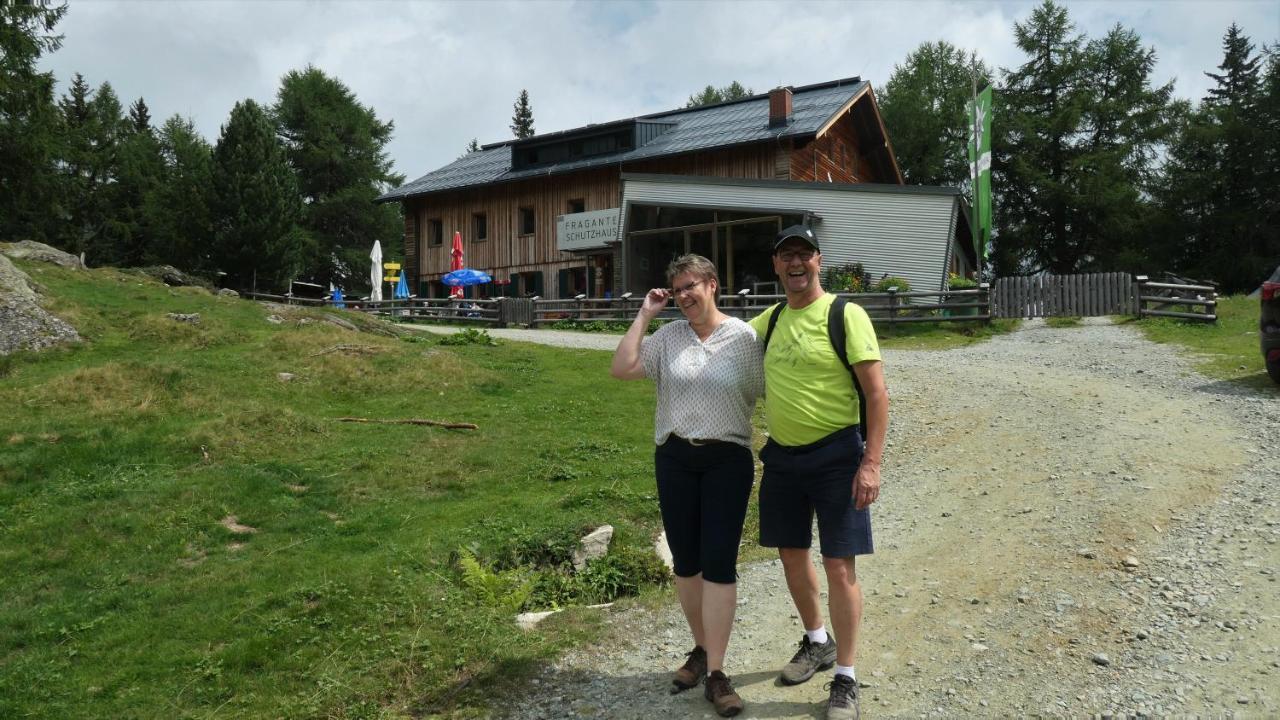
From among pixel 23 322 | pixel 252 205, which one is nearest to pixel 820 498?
pixel 23 322

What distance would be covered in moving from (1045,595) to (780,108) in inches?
1138

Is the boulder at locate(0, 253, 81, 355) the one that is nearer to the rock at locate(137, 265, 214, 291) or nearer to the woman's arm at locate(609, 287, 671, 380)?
the rock at locate(137, 265, 214, 291)

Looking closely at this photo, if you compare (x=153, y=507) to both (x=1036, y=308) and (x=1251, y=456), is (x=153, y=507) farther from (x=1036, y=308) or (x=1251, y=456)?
(x=1036, y=308)

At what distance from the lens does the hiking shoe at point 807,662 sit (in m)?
4.52

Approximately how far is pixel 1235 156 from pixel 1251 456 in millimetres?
41831

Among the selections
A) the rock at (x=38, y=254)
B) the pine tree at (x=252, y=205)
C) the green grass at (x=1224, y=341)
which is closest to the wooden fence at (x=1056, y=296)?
the green grass at (x=1224, y=341)

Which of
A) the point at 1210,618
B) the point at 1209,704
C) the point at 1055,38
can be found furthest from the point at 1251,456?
the point at 1055,38

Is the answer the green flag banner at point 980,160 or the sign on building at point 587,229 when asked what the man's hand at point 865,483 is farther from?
the sign on building at point 587,229

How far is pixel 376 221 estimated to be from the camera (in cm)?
5772

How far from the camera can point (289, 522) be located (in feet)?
25.3

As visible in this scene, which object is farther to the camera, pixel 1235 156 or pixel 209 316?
pixel 1235 156

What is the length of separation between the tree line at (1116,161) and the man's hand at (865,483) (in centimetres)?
4399

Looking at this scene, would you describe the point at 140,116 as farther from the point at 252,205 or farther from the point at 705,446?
the point at 705,446

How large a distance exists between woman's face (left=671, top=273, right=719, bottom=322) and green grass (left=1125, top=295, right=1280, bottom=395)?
1036cm
